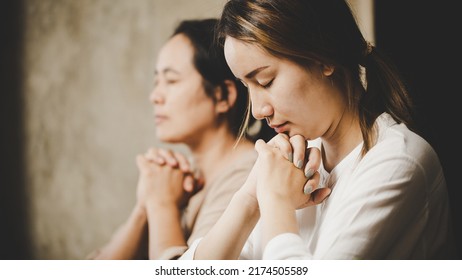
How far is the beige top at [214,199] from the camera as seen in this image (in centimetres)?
87

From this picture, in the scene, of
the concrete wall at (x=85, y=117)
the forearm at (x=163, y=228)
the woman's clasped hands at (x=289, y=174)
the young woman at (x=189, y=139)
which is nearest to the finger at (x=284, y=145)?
the woman's clasped hands at (x=289, y=174)

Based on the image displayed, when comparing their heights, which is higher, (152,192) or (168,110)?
(168,110)

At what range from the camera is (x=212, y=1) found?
3.39 feet

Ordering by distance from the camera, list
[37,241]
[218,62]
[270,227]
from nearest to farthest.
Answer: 1. [270,227]
2. [218,62]
3. [37,241]

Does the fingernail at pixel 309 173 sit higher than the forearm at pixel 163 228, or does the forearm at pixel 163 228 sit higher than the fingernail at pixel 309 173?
the fingernail at pixel 309 173

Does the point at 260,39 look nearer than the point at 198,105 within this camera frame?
Yes

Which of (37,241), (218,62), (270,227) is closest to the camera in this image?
(270,227)

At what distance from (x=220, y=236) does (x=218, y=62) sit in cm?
42

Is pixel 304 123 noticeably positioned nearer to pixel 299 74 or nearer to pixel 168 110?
pixel 299 74

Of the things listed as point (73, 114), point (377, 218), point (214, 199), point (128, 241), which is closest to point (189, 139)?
point (214, 199)

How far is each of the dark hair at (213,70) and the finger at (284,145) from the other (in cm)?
25

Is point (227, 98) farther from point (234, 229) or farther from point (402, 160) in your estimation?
point (402, 160)

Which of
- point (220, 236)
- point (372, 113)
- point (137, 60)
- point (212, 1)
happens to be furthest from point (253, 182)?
point (137, 60)

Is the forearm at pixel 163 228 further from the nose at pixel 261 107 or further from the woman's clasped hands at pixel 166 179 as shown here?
the nose at pixel 261 107
